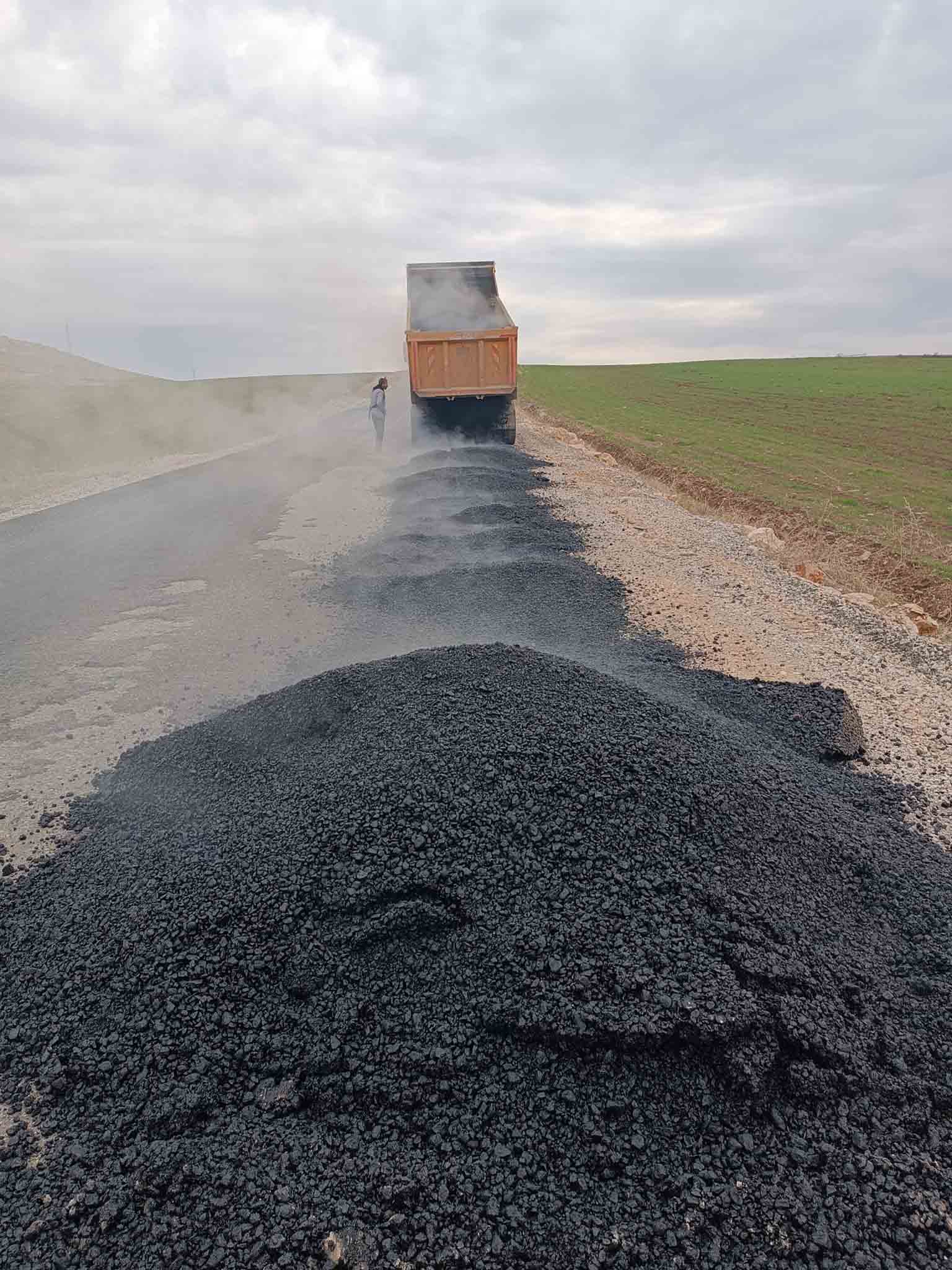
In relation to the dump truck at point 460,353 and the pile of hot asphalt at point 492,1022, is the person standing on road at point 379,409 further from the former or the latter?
the pile of hot asphalt at point 492,1022

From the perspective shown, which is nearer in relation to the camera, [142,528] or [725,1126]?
[725,1126]

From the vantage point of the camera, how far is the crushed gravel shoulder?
5.84 meters

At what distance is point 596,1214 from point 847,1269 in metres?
0.80

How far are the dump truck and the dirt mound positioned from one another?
1448cm

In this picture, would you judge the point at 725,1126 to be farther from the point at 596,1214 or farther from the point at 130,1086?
the point at 130,1086

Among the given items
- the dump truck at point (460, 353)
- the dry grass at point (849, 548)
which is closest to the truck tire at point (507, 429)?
the dump truck at point (460, 353)

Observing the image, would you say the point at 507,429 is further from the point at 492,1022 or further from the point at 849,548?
the point at 492,1022

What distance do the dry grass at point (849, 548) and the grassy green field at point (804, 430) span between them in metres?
0.28

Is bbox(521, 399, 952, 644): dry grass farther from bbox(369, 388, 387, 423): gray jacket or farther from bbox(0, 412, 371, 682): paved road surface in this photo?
bbox(0, 412, 371, 682): paved road surface

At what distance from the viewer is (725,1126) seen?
286cm

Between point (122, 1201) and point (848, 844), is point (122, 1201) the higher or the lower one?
the lower one

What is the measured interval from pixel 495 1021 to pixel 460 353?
16.3m

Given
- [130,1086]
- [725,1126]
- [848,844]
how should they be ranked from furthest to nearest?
[848,844] < [130,1086] < [725,1126]

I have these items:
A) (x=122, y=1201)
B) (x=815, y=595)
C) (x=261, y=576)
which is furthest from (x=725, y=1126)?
(x=261, y=576)
